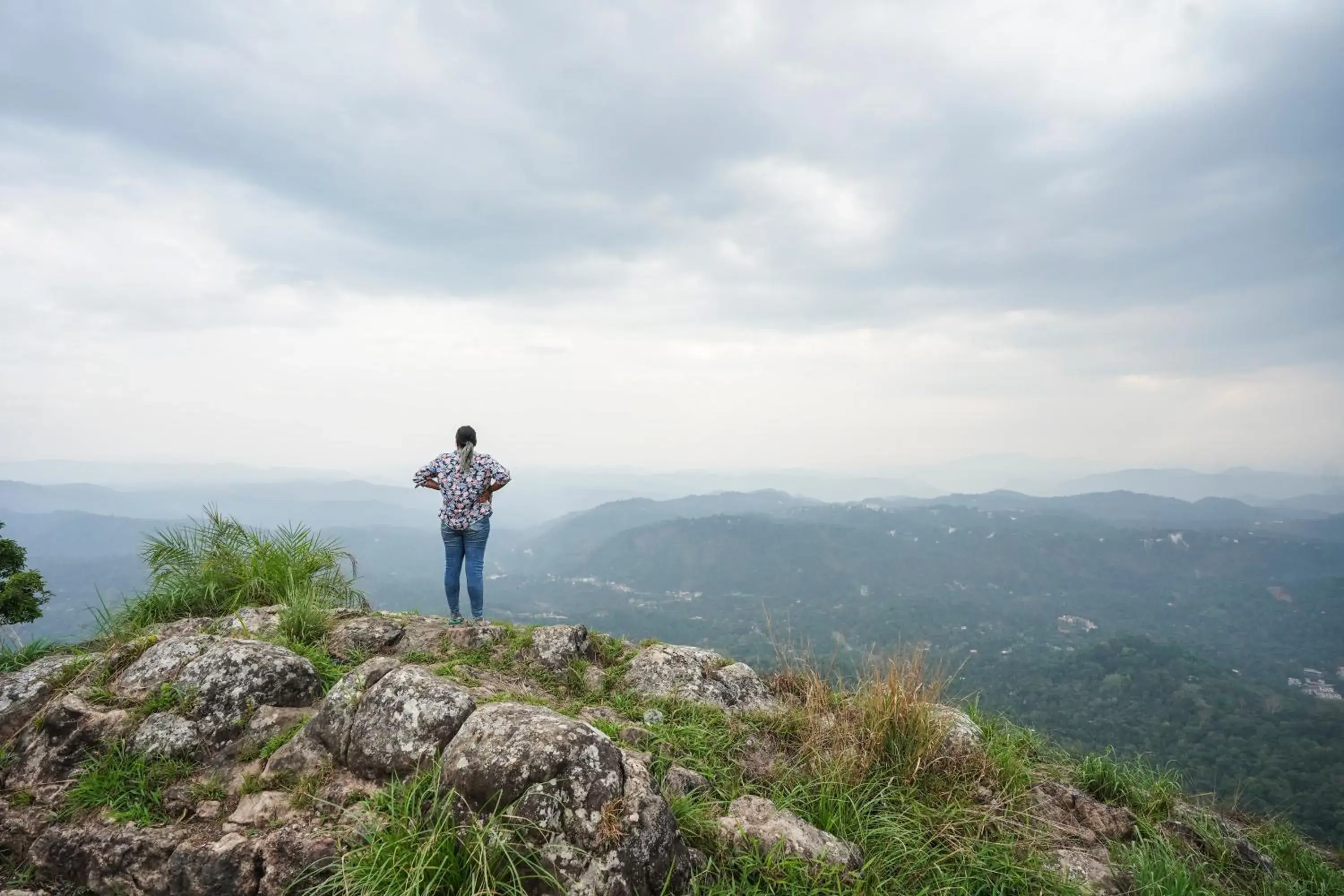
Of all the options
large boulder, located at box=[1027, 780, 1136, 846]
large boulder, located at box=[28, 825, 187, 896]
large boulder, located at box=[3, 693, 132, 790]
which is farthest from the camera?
large boulder, located at box=[1027, 780, 1136, 846]

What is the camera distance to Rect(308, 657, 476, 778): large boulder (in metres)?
4.21

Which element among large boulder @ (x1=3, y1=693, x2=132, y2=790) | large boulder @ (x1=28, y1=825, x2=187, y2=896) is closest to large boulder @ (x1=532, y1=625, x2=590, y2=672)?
large boulder @ (x1=28, y1=825, x2=187, y2=896)

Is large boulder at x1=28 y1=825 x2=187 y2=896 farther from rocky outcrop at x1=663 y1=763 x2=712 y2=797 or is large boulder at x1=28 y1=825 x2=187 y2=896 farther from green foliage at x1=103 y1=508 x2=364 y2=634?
rocky outcrop at x1=663 y1=763 x2=712 y2=797

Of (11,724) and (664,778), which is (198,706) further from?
(664,778)

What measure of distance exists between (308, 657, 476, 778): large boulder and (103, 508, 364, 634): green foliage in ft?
8.00

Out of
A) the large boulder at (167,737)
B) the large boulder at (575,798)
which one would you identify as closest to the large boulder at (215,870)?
the large boulder at (167,737)

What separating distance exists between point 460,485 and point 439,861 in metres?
5.75

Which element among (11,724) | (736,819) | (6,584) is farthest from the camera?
(6,584)

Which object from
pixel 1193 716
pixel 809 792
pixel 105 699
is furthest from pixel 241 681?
pixel 1193 716

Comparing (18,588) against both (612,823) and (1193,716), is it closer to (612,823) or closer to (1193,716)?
(612,823)

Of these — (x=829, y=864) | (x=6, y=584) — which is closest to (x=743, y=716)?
(x=829, y=864)

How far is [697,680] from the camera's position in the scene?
666 cm

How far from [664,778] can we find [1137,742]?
83920 millimetres

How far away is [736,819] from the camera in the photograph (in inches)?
165
